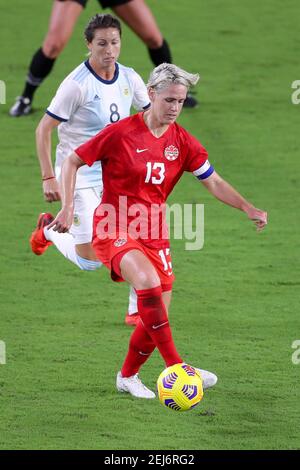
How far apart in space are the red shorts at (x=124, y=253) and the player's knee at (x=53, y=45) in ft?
13.3

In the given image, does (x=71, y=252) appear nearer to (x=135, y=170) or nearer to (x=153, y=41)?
(x=135, y=170)

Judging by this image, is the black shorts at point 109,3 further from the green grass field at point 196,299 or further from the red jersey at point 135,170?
the red jersey at point 135,170

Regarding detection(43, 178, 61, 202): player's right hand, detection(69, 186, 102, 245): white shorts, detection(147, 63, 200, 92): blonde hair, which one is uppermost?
detection(147, 63, 200, 92): blonde hair

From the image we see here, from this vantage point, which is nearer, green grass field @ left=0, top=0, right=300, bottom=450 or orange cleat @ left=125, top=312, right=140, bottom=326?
green grass field @ left=0, top=0, right=300, bottom=450

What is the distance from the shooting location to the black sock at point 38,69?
39.0 feet

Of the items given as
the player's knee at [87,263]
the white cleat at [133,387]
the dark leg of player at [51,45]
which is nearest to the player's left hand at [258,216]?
the white cleat at [133,387]

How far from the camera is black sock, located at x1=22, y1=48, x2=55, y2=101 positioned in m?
11.9

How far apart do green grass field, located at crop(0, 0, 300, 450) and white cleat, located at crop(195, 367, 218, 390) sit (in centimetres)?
8

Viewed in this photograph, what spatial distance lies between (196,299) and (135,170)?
2.27 metres

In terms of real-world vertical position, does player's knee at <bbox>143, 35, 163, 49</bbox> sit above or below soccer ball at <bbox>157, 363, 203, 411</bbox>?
above

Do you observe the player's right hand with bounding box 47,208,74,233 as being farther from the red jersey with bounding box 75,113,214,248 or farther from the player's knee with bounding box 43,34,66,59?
the player's knee with bounding box 43,34,66,59

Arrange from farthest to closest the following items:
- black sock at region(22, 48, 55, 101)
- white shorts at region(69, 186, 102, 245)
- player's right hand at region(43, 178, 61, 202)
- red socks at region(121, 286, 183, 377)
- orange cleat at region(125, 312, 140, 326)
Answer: black sock at region(22, 48, 55, 101)
white shorts at region(69, 186, 102, 245)
orange cleat at region(125, 312, 140, 326)
player's right hand at region(43, 178, 61, 202)
red socks at region(121, 286, 183, 377)

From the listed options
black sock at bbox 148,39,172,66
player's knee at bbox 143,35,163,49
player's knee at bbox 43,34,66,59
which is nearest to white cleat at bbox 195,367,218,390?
player's knee at bbox 43,34,66,59

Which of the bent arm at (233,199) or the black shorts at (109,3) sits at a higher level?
the black shorts at (109,3)
